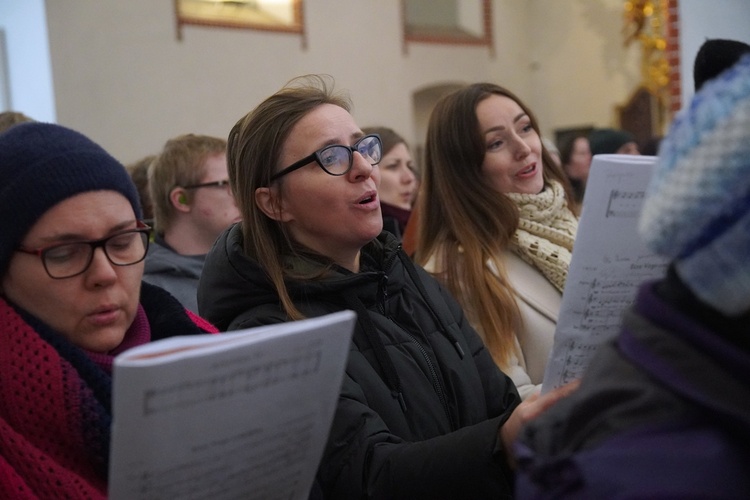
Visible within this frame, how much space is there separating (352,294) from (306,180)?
0.31 m

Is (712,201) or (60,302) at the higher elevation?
(712,201)

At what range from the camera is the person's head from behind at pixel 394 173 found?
4715 mm

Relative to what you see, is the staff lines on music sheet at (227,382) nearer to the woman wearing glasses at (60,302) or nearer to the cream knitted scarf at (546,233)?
the woman wearing glasses at (60,302)

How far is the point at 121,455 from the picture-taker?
1.16 m

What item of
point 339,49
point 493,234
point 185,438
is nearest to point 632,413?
point 185,438

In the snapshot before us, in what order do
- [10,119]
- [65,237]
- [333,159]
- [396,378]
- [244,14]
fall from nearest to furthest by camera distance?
[65,237] < [396,378] < [333,159] < [10,119] < [244,14]

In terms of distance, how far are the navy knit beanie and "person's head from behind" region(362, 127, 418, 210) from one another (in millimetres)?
3051

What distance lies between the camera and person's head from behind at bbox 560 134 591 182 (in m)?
7.47

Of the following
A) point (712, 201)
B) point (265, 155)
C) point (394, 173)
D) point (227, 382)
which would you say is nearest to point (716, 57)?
point (712, 201)

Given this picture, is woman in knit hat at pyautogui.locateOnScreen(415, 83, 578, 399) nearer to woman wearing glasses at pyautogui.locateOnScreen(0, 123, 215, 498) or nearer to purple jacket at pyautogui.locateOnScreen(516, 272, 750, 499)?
woman wearing glasses at pyautogui.locateOnScreen(0, 123, 215, 498)

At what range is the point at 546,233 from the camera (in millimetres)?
2869

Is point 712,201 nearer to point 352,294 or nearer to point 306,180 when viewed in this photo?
point 352,294

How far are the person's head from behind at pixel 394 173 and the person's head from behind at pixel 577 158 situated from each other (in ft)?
9.54

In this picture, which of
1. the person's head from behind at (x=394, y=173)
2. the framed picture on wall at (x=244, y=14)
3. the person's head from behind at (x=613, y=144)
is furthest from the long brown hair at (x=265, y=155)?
the framed picture on wall at (x=244, y=14)
